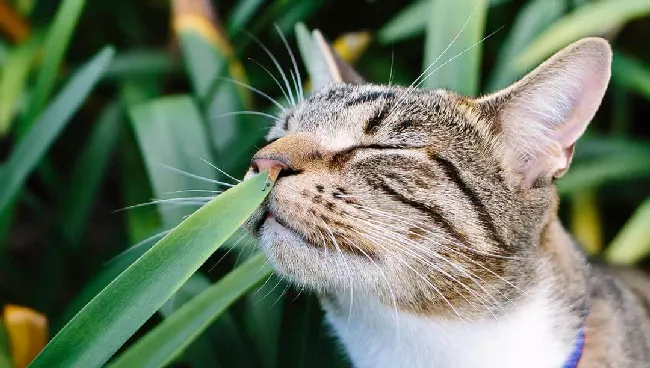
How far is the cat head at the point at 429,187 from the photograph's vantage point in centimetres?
98

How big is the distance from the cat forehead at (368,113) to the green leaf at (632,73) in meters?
0.95

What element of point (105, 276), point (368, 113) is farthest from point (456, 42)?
point (105, 276)

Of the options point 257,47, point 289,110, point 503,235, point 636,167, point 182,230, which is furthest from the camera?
point 257,47

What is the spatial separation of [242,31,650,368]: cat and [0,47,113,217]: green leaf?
1.64 ft

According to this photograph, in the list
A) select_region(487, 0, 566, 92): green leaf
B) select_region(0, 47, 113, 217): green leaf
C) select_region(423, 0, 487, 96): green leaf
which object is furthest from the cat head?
select_region(487, 0, 566, 92): green leaf

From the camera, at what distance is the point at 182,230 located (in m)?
0.91

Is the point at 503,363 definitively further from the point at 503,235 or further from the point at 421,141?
the point at 421,141

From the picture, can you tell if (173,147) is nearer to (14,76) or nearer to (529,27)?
(14,76)

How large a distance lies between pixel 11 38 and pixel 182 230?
58.1 inches

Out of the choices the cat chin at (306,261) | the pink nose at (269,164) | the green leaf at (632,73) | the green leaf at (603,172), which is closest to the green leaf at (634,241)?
the green leaf at (603,172)

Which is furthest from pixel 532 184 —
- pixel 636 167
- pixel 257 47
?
pixel 257 47

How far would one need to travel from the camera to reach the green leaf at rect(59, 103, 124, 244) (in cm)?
174

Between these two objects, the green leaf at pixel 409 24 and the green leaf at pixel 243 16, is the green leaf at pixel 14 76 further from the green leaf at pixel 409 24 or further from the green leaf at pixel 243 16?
the green leaf at pixel 409 24

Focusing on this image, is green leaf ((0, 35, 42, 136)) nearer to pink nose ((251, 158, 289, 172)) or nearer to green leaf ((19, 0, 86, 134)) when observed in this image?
green leaf ((19, 0, 86, 134))
